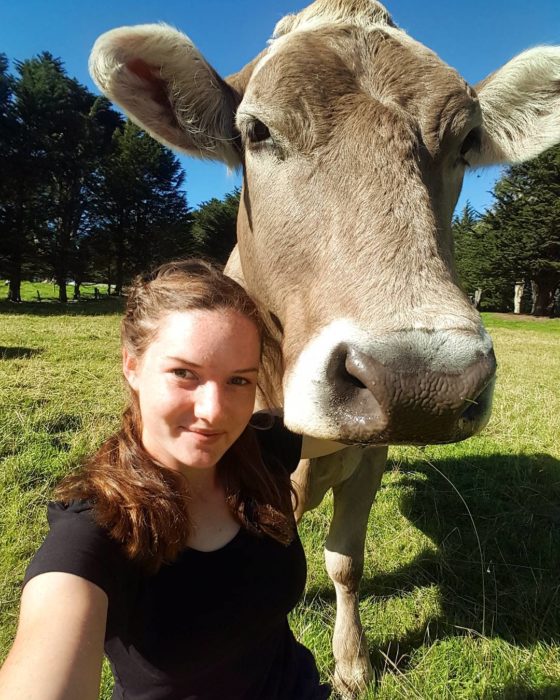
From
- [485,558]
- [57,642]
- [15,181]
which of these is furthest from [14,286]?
[57,642]

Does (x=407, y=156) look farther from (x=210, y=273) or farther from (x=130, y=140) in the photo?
(x=130, y=140)

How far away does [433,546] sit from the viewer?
3988 mm

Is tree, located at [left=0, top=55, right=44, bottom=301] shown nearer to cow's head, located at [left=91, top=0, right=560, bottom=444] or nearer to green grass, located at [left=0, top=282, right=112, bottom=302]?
green grass, located at [left=0, top=282, right=112, bottom=302]

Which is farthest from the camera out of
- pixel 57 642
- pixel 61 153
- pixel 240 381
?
pixel 61 153

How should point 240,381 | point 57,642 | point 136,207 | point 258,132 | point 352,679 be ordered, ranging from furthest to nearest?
point 136,207, point 352,679, point 258,132, point 240,381, point 57,642

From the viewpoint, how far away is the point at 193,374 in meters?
1.55

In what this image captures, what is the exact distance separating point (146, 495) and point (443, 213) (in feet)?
5.20

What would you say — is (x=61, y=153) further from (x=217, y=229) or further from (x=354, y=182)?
(x=354, y=182)

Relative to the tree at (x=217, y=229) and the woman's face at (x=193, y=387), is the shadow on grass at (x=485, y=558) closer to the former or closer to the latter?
the woman's face at (x=193, y=387)

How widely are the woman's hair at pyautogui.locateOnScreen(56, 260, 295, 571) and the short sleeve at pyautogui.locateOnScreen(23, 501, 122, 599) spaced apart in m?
0.03

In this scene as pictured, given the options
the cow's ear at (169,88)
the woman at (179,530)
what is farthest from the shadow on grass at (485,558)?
the cow's ear at (169,88)

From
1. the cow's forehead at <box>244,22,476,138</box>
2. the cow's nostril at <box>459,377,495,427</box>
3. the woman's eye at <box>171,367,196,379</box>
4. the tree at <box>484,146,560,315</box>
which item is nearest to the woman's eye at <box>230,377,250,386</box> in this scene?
the woman's eye at <box>171,367,196,379</box>

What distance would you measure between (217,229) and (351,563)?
132 feet

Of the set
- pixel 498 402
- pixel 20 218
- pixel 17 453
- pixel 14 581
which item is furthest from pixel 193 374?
pixel 20 218
